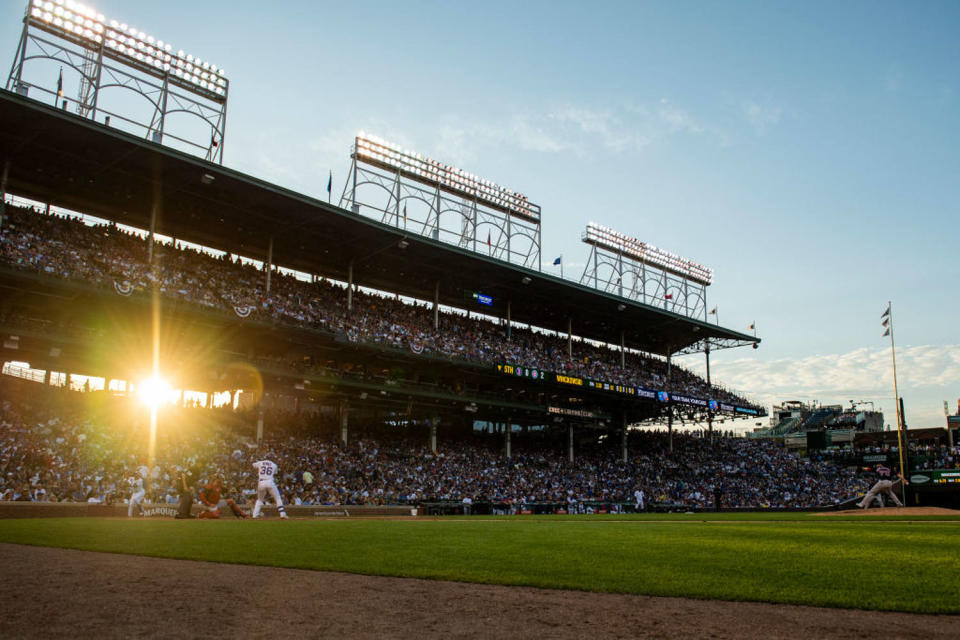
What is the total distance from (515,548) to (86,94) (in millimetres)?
31803

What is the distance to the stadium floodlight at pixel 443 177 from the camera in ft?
140

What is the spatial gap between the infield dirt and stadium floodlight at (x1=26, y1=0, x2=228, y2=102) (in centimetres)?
3223

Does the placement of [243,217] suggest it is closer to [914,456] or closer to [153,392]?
[153,392]

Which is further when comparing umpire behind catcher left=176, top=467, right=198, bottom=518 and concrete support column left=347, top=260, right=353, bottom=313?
concrete support column left=347, top=260, right=353, bottom=313

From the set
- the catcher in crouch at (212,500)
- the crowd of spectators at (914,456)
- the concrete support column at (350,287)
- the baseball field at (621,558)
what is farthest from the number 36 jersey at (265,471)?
the crowd of spectators at (914,456)

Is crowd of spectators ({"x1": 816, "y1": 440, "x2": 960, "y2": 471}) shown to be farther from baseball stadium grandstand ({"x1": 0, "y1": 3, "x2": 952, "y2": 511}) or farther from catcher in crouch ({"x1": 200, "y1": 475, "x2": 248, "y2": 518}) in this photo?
catcher in crouch ({"x1": 200, "y1": 475, "x2": 248, "y2": 518})

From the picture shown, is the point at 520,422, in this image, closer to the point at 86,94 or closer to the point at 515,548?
the point at 86,94

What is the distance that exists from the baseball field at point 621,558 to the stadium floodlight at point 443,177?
107 ft

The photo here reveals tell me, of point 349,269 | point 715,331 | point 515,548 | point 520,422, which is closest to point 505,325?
point 520,422

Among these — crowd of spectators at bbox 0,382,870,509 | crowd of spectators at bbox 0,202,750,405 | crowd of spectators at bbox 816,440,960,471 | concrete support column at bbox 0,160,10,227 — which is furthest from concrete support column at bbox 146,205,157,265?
crowd of spectators at bbox 816,440,960,471

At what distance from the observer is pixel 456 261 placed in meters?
44.5

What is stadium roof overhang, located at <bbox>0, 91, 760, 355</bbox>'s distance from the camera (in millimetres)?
29953

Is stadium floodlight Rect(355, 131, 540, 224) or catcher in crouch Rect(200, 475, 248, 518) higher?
stadium floodlight Rect(355, 131, 540, 224)

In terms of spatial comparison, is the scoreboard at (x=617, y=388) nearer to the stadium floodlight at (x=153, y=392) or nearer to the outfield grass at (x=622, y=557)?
the stadium floodlight at (x=153, y=392)
